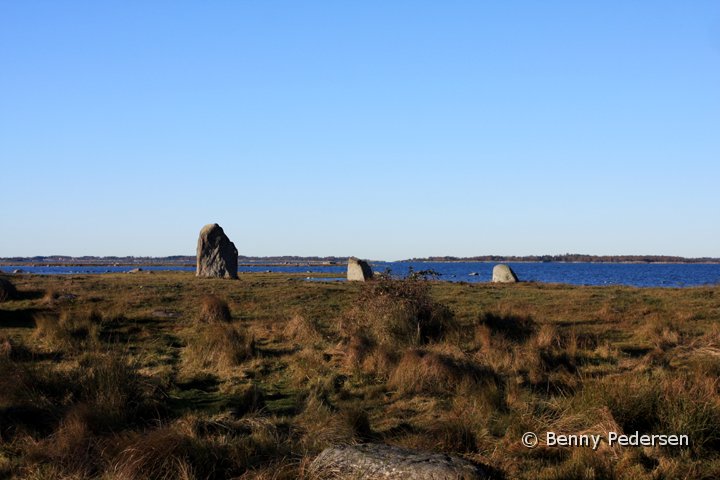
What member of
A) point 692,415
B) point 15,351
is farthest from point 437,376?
point 15,351

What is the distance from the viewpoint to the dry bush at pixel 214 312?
62.0 feet

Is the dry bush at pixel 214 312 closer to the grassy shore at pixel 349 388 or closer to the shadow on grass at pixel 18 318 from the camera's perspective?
the grassy shore at pixel 349 388

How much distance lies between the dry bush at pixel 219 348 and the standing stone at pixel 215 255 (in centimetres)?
2537

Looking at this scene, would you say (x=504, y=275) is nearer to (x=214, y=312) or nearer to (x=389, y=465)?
(x=214, y=312)

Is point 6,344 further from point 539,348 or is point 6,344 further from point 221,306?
point 539,348

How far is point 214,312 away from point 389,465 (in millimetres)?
13782

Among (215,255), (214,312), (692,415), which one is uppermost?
(215,255)

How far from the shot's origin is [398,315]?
52.9ft

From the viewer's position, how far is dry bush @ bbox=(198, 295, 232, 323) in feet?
62.0

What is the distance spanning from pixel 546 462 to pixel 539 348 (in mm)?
6956

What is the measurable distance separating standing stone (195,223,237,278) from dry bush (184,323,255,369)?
25.4 metres

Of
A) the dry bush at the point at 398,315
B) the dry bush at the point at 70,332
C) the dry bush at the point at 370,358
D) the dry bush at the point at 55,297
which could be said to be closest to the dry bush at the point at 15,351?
the dry bush at the point at 70,332

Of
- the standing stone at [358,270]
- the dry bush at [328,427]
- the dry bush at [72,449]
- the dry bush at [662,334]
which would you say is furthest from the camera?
the standing stone at [358,270]

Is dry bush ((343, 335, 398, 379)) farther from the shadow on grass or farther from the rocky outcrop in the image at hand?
the shadow on grass
